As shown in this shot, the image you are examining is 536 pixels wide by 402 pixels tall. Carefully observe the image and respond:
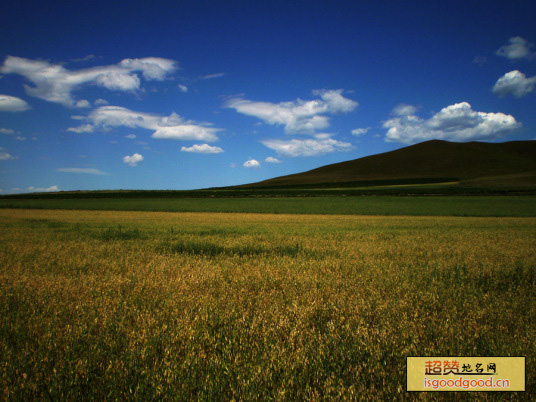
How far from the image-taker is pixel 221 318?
4188 mm

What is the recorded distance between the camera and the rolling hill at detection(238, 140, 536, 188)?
343ft

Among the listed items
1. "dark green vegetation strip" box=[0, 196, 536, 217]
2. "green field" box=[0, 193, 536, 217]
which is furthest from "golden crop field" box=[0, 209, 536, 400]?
"green field" box=[0, 193, 536, 217]

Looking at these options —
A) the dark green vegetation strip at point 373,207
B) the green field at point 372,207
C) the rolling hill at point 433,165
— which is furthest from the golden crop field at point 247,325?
the rolling hill at point 433,165

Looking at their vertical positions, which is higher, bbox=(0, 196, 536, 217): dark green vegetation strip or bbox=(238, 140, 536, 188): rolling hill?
bbox=(238, 140, 536, 188): rolling hill

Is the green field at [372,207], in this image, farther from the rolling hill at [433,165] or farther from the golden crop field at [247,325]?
the rolling hill at [433,165]

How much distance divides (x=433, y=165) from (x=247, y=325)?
138 metres

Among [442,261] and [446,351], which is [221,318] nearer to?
[446,351]

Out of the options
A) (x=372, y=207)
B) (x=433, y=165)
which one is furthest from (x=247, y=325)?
(x=433, y=165)

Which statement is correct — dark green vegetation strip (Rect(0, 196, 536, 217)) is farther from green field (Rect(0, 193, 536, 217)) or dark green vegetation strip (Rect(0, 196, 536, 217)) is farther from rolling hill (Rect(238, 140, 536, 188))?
rolling hill (Rect(238, 140, 536, 188))

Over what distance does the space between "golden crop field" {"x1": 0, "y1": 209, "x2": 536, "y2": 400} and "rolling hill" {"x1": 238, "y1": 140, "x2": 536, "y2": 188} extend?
3931 inches

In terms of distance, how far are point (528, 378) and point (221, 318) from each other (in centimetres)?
349

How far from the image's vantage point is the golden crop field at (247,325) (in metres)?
2.84

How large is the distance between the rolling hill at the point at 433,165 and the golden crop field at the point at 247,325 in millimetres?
99852

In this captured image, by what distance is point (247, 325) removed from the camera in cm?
406
